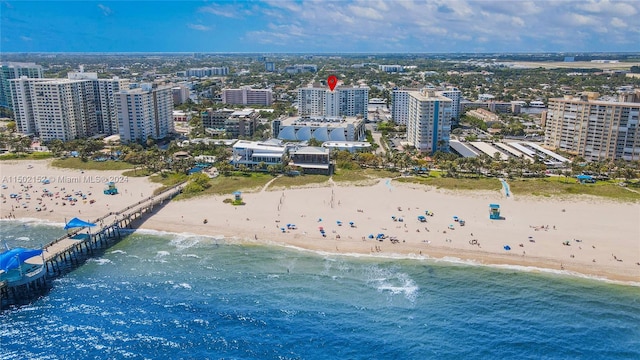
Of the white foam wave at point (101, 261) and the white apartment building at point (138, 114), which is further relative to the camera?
the white apartment building at point (138, 114)

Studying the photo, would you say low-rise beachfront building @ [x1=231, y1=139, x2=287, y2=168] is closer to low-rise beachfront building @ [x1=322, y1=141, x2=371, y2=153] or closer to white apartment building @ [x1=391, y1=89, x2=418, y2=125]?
low-rise beachfront building @ [x1=322, y1=141, x2=371, y2=153]

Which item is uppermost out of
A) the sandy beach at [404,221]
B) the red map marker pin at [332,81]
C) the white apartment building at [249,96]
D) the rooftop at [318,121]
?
the red map marker pin at [332,81]

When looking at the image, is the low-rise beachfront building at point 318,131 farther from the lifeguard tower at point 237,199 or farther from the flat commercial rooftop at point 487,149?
the lifeguard tower at point 237,199

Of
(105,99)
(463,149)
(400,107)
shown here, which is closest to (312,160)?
(463,149)

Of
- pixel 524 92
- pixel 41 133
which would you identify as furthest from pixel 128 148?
pixel 524 92

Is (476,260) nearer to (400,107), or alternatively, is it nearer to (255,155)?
(255,155)

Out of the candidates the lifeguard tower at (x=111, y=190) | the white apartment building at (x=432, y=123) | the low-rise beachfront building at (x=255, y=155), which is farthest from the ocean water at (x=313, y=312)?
the white apartment building at (x=432, y=123)
